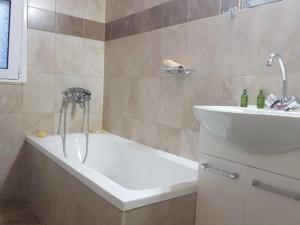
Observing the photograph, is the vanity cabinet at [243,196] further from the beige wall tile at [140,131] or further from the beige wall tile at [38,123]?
the beige wall tile at [38,123]

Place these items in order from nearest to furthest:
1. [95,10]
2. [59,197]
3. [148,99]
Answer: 1. [59,197]
2. [148,99]
3. [95,10]

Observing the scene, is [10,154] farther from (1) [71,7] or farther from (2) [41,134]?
(1) [71,7]

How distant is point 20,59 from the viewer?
250 centimetres

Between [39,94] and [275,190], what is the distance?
230 centimetres

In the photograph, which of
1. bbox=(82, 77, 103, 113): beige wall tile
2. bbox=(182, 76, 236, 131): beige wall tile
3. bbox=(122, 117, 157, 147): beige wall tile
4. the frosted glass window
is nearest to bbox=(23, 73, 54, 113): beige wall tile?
the frosted glass window

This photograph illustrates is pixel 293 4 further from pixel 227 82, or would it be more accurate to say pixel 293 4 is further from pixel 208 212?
pixel 208 212

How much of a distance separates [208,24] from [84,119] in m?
1.75

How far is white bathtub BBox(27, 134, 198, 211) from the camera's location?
1.29 m

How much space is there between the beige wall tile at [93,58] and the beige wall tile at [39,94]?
0.41 m

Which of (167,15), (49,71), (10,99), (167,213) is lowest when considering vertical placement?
(167,213)

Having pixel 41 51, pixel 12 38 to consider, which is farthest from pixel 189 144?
pixel 12 38

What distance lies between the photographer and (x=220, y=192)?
4.20 ft

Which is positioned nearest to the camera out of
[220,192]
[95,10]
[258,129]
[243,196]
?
[258,129]

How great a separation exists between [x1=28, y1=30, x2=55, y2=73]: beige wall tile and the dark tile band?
0.07m
